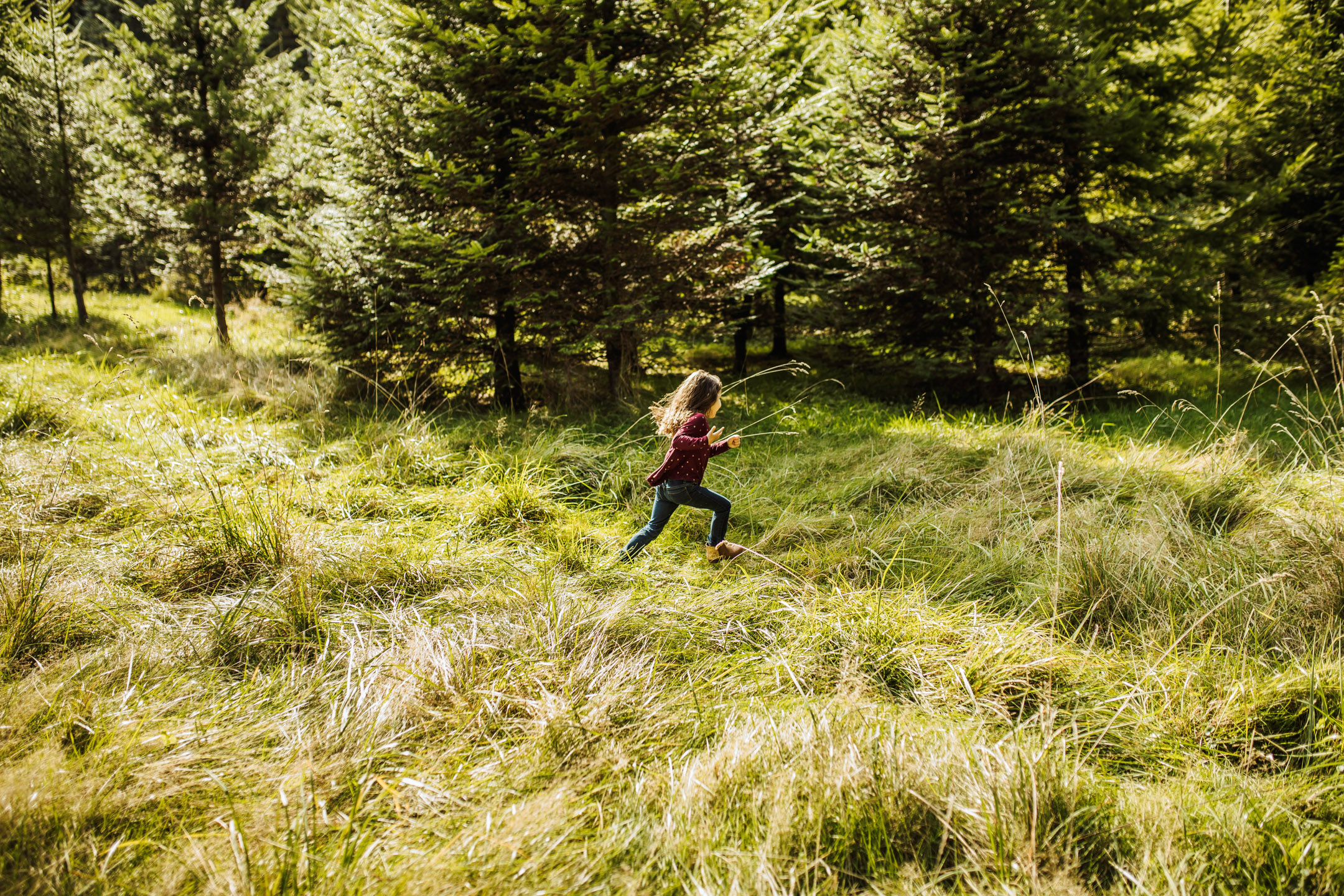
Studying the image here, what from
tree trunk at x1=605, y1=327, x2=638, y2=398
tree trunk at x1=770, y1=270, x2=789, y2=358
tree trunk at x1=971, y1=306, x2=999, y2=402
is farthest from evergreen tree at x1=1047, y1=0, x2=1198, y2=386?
tree trunk at x1=605, y1=327, x2=638, y2=398

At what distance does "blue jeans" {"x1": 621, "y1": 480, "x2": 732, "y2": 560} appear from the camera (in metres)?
3.57

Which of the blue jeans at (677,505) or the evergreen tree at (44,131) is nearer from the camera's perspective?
the blue jeans at (677,505)

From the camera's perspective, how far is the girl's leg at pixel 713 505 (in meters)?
3.57

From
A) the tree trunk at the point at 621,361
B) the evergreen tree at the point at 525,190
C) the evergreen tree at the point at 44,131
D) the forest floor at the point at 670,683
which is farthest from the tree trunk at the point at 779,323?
the evergreen tree at the point at 44,131

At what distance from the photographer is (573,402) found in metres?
6.77

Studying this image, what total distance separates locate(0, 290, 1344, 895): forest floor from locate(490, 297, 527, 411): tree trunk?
276 cm

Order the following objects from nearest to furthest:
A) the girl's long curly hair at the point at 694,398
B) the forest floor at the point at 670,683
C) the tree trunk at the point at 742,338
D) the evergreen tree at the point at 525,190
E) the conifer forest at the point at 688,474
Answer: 1. the forest floor at the point at 670,683
2. the conifer forest at the point at 688,474
3. the girl's long curly hair at the point at 694,398
4. the evergreen tree at the point at 525,190
5. the tree trunk at the point at 742,338

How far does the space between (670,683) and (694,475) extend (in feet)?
4.95

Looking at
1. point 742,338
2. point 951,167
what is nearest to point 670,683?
point 951,167

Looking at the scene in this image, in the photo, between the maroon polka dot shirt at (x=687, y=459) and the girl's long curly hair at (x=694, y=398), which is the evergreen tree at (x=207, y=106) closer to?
the girl's long curly hair at (x=694, y=398)

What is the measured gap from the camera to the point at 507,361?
22.8 ft

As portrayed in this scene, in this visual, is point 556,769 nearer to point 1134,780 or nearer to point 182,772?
point 182,772

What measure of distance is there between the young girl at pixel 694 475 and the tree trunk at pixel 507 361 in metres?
3.52

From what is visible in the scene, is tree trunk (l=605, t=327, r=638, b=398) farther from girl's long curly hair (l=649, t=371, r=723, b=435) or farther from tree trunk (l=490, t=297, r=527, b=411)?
girl's long curly hair (l=649, t=371, r=723, b=435)
